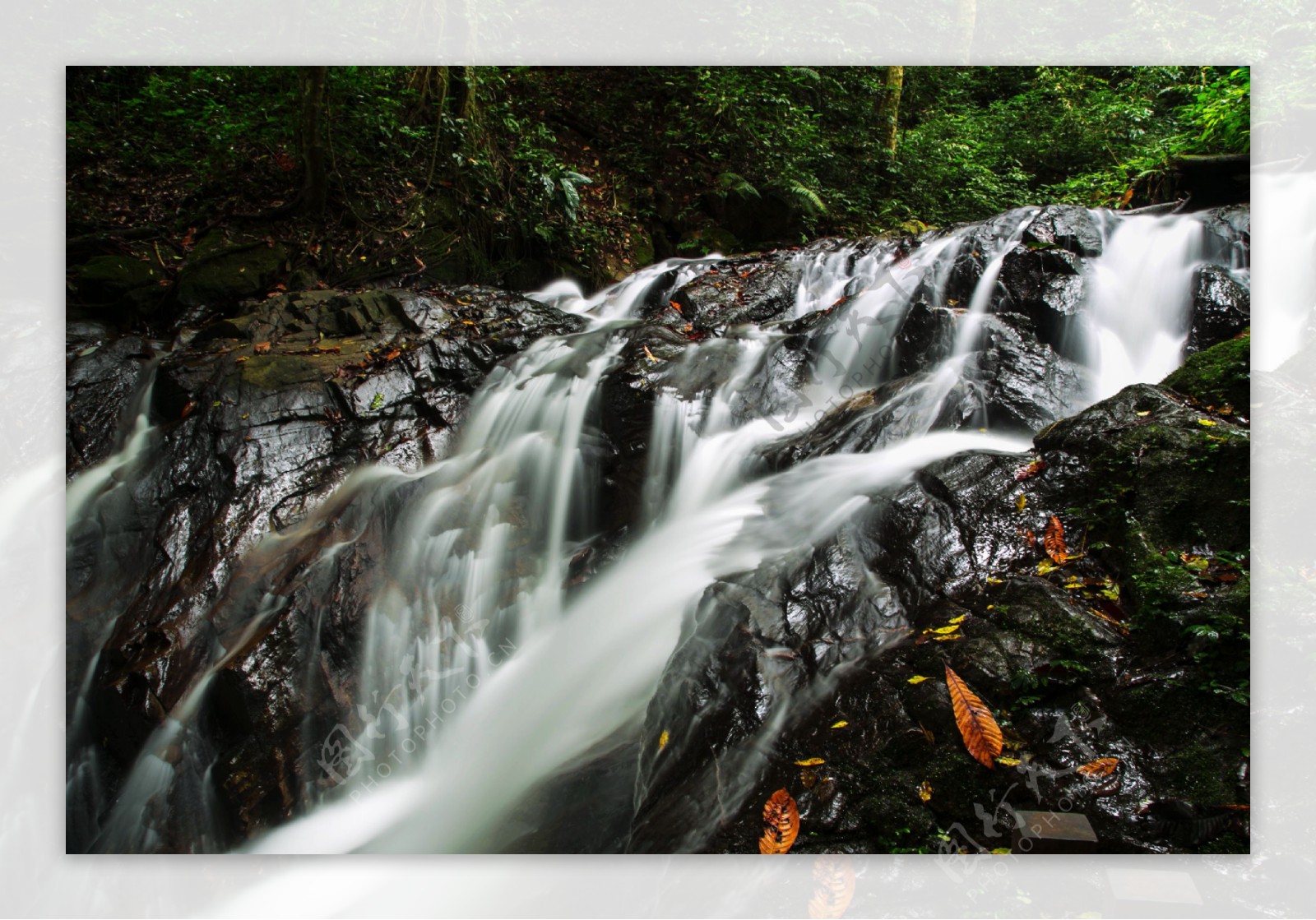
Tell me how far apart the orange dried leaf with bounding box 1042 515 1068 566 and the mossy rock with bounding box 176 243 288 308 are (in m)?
4.02

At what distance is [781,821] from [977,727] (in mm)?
545

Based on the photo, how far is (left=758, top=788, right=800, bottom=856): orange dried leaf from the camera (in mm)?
1887

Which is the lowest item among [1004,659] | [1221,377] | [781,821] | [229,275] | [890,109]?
[781,821]

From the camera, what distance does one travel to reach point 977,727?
6.00 ft

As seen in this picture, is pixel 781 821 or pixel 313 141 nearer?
pixel 781 821

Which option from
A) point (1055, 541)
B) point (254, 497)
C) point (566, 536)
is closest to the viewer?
point (1055, 541)

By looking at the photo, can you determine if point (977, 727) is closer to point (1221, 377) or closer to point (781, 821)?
point (781, 821)

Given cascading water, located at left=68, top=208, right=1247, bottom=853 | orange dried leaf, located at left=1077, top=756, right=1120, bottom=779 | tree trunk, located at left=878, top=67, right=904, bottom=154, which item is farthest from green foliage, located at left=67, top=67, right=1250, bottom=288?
orange dried leaf, located at left=1077, top=756, right=1120, bottom=779

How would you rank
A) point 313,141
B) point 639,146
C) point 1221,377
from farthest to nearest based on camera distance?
point 639,146
point 313,141
point 1221,377

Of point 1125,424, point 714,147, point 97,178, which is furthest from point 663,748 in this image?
point 714,147

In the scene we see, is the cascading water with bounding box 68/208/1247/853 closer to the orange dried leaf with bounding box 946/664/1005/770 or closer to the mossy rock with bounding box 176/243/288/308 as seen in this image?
the orange dried leaf with bounding box 946/664/1005/770

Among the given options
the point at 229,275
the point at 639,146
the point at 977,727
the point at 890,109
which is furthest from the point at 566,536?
the point at 639,146

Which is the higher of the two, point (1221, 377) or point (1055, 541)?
point (1221, 377)

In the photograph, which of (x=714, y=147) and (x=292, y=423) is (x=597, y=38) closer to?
(x=292, y=423)
